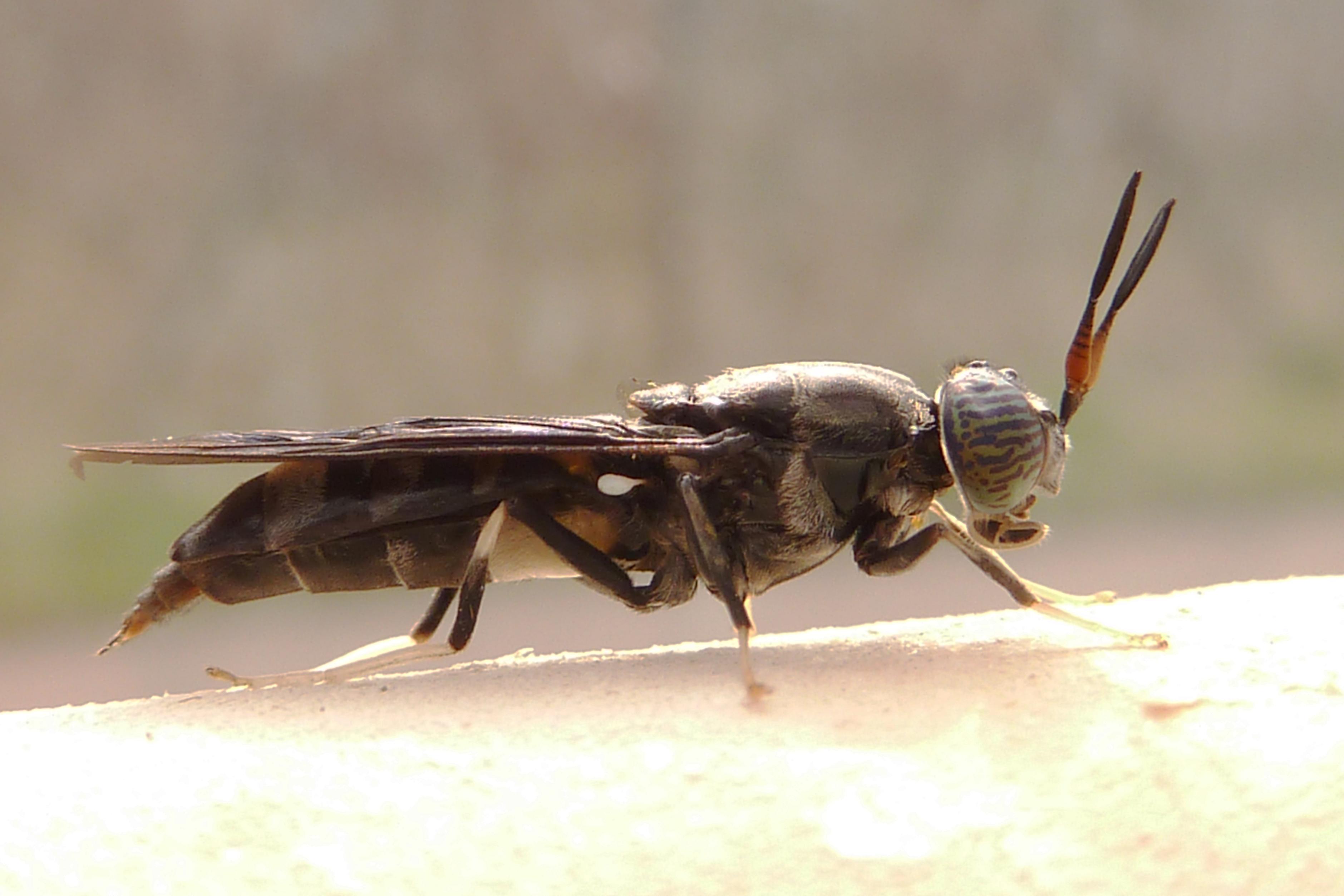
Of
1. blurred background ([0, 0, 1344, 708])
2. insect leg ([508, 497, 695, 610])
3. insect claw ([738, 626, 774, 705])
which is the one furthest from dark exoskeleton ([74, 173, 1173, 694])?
blurred background ([0, 0, 1344, 708])

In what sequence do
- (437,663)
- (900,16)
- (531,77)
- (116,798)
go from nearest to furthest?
(116,798)
(437,663)
(531,77)
(900,16)

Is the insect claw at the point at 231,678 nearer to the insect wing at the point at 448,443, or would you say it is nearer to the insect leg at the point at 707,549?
the insect wing at the point at 448,443

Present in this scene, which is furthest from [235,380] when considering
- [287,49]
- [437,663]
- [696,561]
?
[696,561]

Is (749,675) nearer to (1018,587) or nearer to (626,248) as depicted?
(1018,587)

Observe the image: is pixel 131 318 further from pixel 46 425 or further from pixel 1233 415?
pixel 1233 415

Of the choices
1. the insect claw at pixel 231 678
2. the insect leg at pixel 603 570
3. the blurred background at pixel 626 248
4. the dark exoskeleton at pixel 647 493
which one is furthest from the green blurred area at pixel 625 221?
the insect leg at pixel 603 570
